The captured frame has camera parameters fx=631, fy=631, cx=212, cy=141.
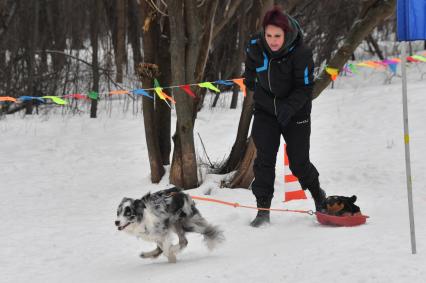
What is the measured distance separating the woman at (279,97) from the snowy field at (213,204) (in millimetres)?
459

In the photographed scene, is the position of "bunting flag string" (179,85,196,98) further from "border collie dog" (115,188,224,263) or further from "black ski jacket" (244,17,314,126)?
"border collie dog" (115,188,224,263)

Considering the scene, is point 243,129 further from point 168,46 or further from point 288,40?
point 288,40

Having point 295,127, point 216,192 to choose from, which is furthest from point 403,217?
point 216,192

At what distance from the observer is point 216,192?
7.25 m

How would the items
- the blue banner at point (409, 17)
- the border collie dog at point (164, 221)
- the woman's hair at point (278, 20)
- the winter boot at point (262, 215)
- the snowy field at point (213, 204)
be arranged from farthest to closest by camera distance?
the winter boot at point (262, 215) < the woman's hair at point (278, 20) < the border collie dog at point (164, 221) < the snowy field at point (213, 204) < the blue banner at point (409, 17)

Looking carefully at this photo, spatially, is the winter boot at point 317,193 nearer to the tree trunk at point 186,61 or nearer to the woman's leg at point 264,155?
the woman's leg at point 264,155

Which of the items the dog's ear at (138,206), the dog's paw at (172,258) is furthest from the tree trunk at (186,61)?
the dog's ear at (138,206)

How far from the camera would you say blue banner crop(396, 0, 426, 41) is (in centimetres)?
402

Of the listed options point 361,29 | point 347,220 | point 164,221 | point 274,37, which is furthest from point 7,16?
point 347,220

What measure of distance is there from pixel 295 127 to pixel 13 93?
11.6 metres

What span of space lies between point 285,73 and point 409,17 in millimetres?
1375

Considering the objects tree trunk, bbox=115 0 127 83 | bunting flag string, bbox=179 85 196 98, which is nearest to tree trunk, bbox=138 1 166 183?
bunting flag string, bbox=179 85 196 98

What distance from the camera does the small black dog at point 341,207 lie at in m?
5.36

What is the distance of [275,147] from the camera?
557cm
